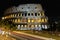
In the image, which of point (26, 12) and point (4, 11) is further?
point (4, 11)

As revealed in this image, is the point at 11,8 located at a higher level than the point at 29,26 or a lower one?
higher

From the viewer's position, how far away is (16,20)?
123125 millimetres

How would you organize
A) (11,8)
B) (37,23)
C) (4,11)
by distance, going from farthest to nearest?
(4,11), (11,8), (37,23)

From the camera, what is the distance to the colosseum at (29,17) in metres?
117

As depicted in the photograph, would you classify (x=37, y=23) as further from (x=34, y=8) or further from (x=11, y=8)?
(x=11, y=8)

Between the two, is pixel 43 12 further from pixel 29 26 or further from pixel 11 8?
pixel 11 8

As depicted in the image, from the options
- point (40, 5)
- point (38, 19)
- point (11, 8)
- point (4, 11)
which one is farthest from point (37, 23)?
Result: point (4, 11)

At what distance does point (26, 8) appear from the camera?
396 feet

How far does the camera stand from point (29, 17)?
11931cm

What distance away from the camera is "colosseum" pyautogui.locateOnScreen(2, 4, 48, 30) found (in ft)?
384

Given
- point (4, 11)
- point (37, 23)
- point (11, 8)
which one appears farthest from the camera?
point (4, 11)

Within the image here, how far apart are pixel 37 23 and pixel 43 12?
7.44 m

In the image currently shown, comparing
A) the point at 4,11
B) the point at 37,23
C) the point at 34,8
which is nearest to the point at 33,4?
the point at 34,8

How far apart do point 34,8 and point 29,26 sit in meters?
10.6
